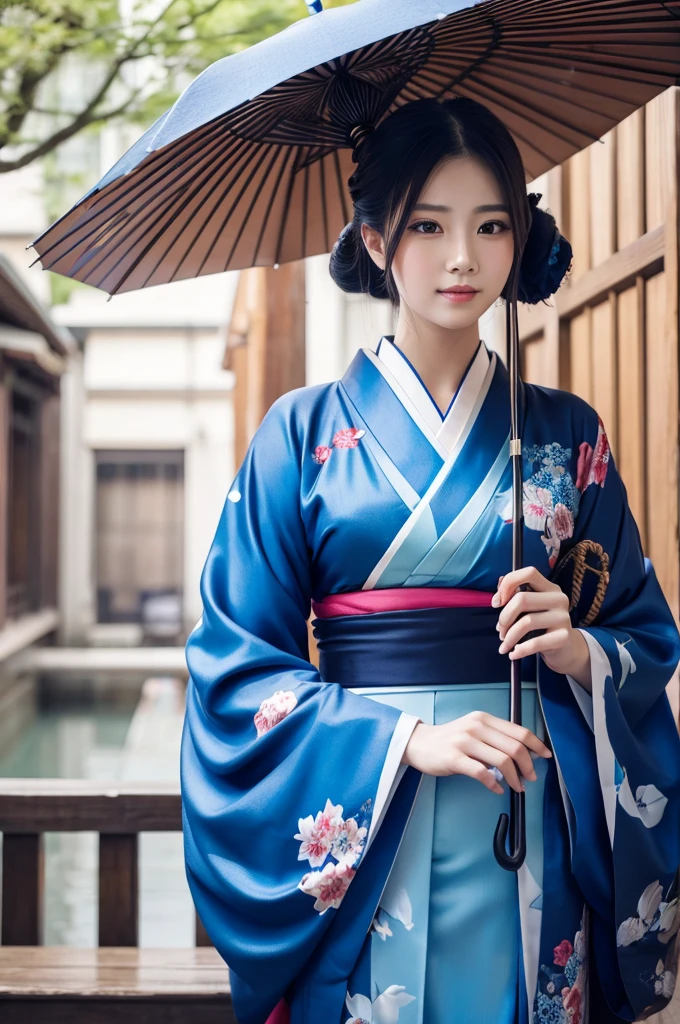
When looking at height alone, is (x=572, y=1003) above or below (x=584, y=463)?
below

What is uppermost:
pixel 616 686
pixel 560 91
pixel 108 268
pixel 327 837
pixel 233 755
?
pixel 560 91

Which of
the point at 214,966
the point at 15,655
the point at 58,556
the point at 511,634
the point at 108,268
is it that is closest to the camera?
the point at 511,634

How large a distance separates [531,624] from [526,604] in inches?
1.1

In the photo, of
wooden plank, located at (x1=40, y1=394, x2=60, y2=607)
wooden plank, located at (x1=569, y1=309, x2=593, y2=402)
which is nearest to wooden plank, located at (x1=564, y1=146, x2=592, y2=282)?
wooden plank, located at (x1=569, y1=309, x2=593, y2=402)

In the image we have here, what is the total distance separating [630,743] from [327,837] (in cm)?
47

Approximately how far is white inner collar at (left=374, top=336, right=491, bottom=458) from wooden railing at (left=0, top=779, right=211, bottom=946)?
4.26 feet

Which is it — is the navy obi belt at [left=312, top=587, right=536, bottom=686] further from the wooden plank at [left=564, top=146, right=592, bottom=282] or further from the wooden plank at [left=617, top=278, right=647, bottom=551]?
the wooden plank at [left=564, top=146, right=592, bottom=282]

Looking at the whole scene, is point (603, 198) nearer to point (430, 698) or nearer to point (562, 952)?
point (430, 698)

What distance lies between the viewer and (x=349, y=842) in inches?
57.7

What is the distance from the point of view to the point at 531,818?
155cm

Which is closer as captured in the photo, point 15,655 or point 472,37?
point 472,37

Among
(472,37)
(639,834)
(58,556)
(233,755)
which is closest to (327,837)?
(233,755)

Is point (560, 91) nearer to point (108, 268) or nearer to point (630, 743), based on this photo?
point (108, 268)

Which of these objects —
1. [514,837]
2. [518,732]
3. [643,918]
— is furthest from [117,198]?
[643,918]
